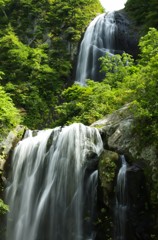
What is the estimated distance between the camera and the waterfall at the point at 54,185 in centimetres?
991

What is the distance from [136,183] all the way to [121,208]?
85 centimetres

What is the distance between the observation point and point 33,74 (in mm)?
22109

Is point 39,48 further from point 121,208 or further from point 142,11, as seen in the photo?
point 121,208

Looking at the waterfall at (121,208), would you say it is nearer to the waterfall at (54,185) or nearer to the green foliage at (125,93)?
the waterfall at (54,185)

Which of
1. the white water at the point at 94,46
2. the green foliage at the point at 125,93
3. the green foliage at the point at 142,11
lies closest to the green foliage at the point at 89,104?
the green foliage at the point at 125,93

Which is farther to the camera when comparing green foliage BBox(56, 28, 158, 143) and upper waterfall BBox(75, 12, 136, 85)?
upper waterfall BBox(75, 12, 136, 85)

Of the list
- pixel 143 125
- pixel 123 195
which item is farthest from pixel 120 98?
pixel 123 195

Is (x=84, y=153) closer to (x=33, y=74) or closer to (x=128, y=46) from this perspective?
(x=33, y=74)

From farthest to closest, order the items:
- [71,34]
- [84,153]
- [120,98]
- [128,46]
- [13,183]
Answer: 1. [71,34]
2. [128,46]
3. [120,98]
4. [13,183]
5. [84,153]

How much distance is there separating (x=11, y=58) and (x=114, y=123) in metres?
13.5

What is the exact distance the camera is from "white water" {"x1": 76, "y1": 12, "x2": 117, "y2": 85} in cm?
2278

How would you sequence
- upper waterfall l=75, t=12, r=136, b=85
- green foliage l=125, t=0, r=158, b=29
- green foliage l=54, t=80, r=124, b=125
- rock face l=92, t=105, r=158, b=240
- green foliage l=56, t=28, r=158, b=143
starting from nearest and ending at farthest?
rock face l=92, t=105, r=158, b=240, green foliage l=56, t=28, r=158, b=143, green foliage l=54, t=80, r=124, b=125, green foliage l=125, t=0, r=158, b=29, upper waterfall l=75, t=12, r=136, b=85

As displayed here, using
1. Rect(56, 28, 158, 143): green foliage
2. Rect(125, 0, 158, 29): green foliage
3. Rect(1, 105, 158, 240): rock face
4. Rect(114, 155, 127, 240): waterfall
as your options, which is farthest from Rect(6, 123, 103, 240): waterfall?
Rect(125, 0, 158, 29): green foliage

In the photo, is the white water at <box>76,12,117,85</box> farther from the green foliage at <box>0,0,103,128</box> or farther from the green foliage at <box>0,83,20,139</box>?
the green foliage at <box>0,83,20,139</box>
